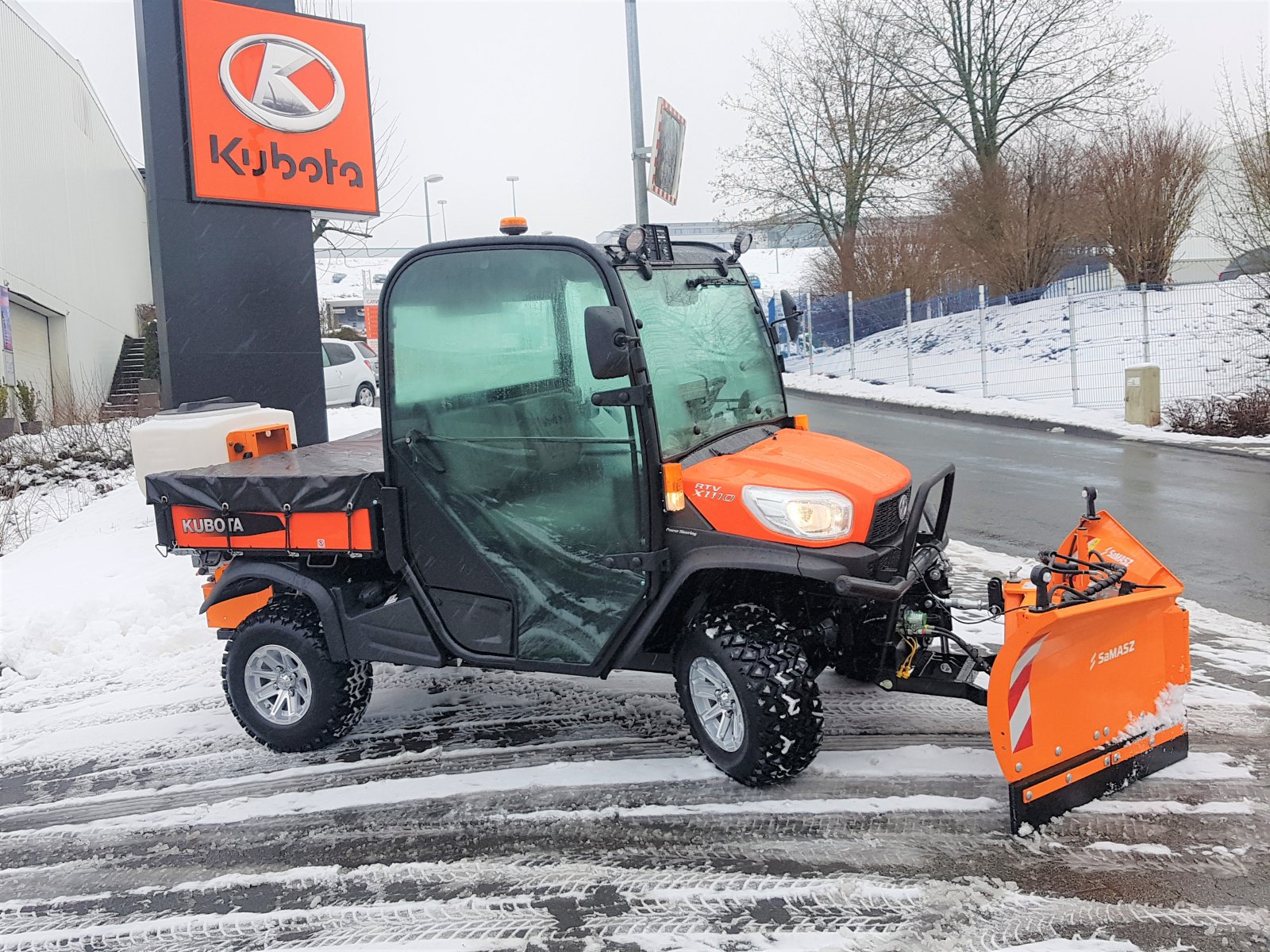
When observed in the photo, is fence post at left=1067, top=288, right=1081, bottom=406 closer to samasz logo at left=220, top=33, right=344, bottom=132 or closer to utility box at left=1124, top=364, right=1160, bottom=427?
utility box at left=1124, top=364, right=1160, bottom=427

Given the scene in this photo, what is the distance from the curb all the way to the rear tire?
→ 8.24 meters

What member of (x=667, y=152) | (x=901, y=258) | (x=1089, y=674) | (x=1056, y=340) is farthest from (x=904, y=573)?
(x=901, y=258)

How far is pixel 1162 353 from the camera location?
18.5m

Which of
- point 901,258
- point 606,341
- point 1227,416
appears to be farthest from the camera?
point 901,258

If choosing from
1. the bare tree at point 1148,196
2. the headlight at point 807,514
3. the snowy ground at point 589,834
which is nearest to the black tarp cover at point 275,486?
the snowy ground at point 589,834

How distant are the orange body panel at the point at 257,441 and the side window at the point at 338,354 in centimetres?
1366

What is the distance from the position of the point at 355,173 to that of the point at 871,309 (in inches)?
708

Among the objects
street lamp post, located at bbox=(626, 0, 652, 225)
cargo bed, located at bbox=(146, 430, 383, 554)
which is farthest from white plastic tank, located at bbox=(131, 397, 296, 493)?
street lamp post, located at bbox=(626, 0, 652, 225)

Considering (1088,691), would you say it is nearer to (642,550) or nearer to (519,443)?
(642,550)

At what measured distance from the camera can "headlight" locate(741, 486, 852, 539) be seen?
161 inches

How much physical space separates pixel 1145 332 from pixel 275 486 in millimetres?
16206

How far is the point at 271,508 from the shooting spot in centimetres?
490

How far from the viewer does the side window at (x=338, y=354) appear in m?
19.7

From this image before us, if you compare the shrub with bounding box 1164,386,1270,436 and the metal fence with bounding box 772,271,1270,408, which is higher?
the metal fence with bounding box 772,271,1270,408
